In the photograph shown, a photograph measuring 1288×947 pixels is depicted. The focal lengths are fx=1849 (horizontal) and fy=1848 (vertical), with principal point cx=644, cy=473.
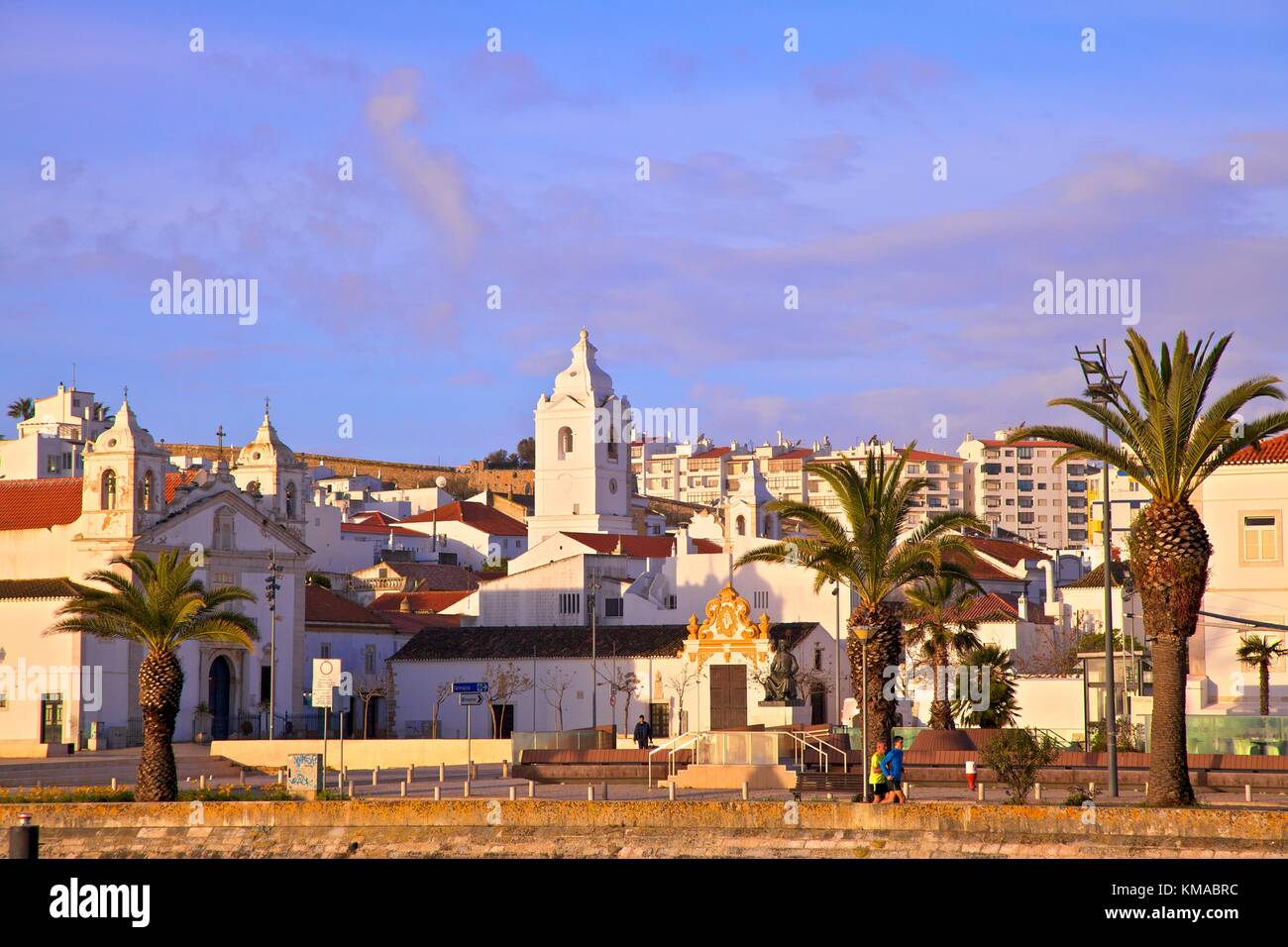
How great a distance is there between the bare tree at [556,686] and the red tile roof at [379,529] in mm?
57627

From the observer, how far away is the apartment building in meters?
183

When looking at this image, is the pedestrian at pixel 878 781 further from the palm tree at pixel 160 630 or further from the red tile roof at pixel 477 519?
the red tile roof at pixel 477 519

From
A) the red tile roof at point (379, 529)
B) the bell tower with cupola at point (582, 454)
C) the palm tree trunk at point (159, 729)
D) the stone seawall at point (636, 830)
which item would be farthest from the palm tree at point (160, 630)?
the red tile roof at point (379, 529)

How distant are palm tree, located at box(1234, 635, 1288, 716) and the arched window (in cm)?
3792

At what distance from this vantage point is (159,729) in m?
39.5

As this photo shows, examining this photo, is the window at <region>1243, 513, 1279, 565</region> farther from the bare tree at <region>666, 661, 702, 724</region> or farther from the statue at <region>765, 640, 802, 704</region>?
the bare tree at <region>666, 661, 702, 724</region>

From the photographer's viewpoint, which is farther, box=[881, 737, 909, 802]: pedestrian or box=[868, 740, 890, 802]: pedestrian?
box=[868, 740, 890, 802]: pedestrian

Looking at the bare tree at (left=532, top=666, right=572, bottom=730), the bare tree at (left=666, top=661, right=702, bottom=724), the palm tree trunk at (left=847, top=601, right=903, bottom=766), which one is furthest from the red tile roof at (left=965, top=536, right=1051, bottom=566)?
the palm tree trunk at (left=847, top=601, right=903, bottom=766)

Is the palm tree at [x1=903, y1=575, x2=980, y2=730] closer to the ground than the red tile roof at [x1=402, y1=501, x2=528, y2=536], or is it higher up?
closer to the ground

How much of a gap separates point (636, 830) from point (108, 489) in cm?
3697

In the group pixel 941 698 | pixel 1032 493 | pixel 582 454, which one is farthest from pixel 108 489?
pixel 1032 493
